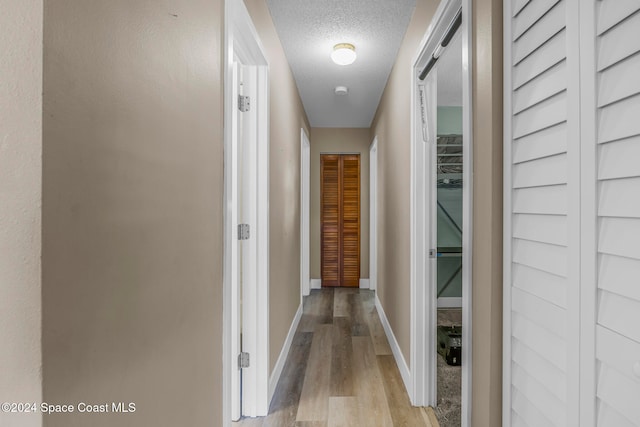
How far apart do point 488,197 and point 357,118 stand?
3895mm

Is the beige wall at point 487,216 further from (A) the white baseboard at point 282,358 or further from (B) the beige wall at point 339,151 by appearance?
(B) the beige wall at point 339,151

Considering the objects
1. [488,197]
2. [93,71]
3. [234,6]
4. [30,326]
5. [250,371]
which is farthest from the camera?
[250,371]

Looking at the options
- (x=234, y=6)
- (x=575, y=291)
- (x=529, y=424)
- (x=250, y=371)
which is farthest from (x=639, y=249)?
(x=250, y=371)

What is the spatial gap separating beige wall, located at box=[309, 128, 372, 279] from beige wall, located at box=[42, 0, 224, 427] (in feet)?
13.8

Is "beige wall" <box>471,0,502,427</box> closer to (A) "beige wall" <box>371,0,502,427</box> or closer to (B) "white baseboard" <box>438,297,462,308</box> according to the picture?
(A) "beige wall" <box>371,0,502,427</box>

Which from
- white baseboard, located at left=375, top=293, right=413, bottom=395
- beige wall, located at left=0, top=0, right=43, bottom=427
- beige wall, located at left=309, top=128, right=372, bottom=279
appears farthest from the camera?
beige wall, located at left=309, top=128, right=372, bottom=279

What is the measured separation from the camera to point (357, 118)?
479 cm

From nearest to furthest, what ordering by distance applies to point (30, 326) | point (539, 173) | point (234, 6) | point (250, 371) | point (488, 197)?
point (30, 326)
point (539, 173)
point (488, 197)
point (234, 6)
point (250, 371)

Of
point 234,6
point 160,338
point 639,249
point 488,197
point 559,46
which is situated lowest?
point 160,338

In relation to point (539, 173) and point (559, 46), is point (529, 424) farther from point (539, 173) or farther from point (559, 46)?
point (559, 46)

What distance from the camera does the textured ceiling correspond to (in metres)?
2.14

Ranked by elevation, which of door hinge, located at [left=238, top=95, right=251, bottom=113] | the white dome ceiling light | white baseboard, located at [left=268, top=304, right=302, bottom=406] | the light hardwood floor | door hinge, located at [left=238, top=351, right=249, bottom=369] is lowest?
the light hardwood floor

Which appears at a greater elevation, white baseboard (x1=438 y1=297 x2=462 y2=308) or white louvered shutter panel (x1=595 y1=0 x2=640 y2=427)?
white louvered shutter panel (x1=595 y1=0 x2=640 y2=427)

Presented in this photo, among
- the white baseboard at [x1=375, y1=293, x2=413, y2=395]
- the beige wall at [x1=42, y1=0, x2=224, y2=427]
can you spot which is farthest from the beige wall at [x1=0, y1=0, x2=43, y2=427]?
the white baseboard at [x1=375, y1=293, x2=413, y2=395]
